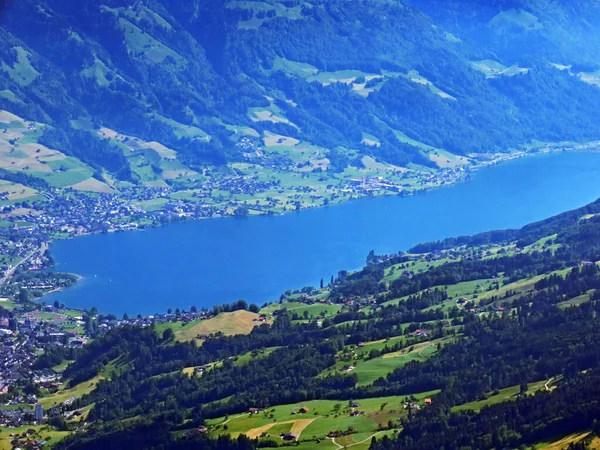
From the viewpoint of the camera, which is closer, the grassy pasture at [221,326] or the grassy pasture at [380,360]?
the grassy pasture at [380,360]

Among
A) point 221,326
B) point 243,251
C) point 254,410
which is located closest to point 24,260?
point 243,251

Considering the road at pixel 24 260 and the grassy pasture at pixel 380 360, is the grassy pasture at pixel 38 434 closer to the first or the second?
the grassy pasture at pixel 380 360

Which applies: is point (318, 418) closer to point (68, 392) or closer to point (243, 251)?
point (68, 392)

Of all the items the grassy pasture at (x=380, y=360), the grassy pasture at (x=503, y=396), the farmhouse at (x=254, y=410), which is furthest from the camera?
the grassy pasture at (x=380, y=360)

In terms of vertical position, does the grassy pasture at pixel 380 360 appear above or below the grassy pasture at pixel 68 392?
below

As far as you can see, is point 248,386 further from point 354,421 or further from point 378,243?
point 378,243

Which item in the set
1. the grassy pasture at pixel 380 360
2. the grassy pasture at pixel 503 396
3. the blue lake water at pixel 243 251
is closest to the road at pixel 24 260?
the blue lake water at pixel 243 251
